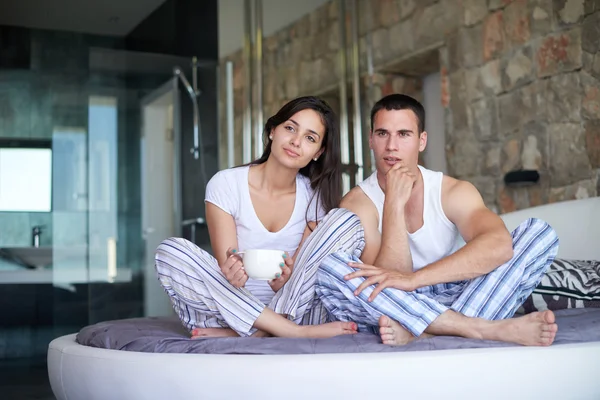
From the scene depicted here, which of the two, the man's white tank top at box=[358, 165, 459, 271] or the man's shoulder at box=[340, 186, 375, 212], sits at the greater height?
the man's shoulder at box=[340, 186, 375, 212]

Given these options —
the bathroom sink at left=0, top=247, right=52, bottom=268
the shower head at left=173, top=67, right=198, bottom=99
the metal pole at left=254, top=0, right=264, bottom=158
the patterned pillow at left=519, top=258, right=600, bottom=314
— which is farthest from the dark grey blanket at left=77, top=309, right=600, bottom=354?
the metal pole at left=254, top=0, right=264, bottom=158

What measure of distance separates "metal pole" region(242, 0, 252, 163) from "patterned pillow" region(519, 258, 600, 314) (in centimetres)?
233

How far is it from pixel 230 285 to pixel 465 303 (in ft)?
2.12

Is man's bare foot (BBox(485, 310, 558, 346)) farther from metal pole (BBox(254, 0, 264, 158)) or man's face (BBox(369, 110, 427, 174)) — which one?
metal pole (BBox(254, 0, 264, 158))

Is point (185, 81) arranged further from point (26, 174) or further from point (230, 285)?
point (230, 285)

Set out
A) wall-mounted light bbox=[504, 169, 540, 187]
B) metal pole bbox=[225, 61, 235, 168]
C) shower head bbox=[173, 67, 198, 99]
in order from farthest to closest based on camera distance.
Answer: metal pole bbox=[225, 61, 235, 168]
shower head bbox=[173, 67, 198, 99]
wall-mounted light bbox=[504, 169, 540, 187]

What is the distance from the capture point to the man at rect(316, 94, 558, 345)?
2.04 metres

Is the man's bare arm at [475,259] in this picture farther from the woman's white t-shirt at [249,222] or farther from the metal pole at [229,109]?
the metal pole at [229,109]

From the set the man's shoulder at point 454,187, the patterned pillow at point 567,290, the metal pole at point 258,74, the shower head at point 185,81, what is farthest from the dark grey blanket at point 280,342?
the metal pole at point 258,74

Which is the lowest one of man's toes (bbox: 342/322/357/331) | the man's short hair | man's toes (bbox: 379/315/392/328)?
man's toes (bbox: 342/322/357/331)

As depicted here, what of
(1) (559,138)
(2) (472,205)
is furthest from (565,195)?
(2) (472,205)

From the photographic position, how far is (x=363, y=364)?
1.80 m

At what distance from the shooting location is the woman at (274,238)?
213cm

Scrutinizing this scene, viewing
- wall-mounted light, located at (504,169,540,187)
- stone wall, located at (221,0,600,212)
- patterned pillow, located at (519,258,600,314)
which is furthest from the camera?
wall-mounted light, located at (504,169,540,187)
